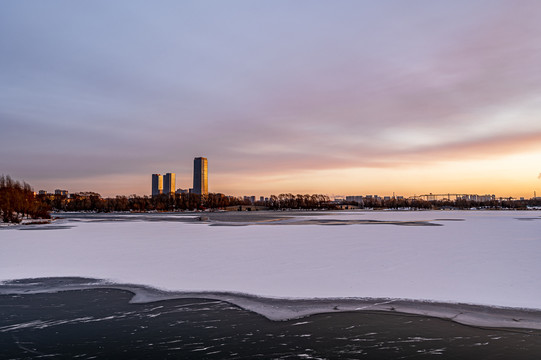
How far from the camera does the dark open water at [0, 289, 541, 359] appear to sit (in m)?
6.47

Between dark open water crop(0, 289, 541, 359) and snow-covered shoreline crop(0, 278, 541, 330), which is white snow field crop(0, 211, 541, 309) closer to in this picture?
snow-covered shoreline crop(0, 278, 541, 330)

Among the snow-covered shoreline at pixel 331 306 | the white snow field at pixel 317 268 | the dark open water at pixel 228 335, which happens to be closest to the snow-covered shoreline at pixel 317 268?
the white snow field at pixel 317 268

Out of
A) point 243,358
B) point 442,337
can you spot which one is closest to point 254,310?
point 243,358

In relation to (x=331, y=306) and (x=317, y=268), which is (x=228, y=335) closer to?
(x=331, y=306)

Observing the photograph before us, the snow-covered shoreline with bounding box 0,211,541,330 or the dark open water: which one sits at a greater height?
the snow-covered shoreline with bounding box 0,211,541,330

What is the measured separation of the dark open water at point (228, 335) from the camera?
647 cm

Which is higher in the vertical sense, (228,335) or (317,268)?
(317,268)

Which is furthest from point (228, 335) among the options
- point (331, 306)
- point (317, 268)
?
point (317, 268)

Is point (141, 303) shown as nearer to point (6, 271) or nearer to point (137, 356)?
point (137, 356)

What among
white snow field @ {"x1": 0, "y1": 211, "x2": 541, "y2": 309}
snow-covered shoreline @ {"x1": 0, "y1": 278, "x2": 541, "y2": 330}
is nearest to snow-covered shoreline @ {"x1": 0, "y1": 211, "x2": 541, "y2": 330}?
white snow field @ {"x1": 0, "y1": 211, "x2": 541, "y2": 309}

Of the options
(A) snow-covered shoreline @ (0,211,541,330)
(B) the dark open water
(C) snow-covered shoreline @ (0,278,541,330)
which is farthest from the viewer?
(A) snow-covered shoreline @ (0,211,541,330)

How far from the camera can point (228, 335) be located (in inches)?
291

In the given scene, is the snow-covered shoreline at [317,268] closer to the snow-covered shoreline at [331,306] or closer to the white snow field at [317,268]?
Answer: the white snow field at [317,268]

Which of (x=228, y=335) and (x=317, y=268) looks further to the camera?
(x=317, y=268)
